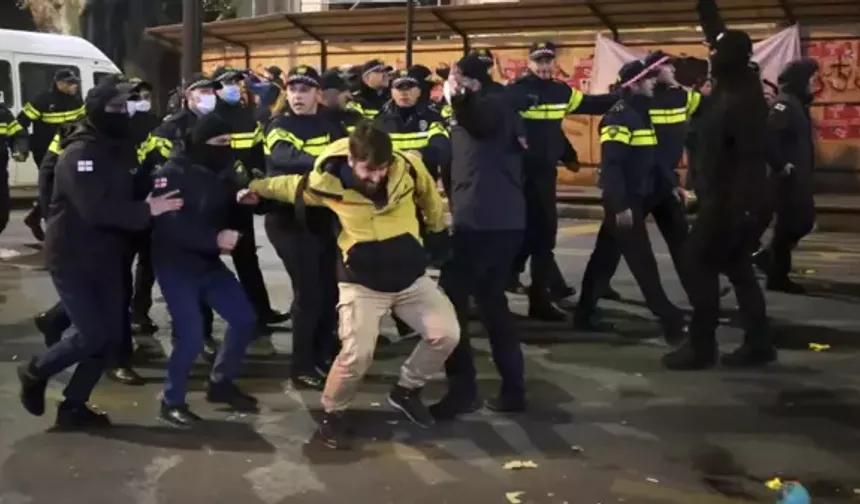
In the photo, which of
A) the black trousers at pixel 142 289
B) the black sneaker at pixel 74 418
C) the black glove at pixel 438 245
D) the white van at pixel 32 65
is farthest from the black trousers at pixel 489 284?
the white van at pixel 32 65

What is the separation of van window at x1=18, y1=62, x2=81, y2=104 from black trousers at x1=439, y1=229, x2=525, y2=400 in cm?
1422

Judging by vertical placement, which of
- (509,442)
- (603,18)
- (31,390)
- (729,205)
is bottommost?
(509,442)

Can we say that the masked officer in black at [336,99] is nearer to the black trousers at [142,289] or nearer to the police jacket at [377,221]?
the police jacket at [377,221]

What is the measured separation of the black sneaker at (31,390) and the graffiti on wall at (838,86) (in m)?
14.4

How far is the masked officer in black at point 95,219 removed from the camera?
5922 mm

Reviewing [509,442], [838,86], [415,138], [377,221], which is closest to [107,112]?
[377,221]

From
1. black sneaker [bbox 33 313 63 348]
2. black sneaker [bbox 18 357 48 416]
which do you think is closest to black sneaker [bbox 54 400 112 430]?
black sneaker [bbox 18 357 48 416]

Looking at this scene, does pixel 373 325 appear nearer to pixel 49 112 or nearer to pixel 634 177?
pixel 634 177

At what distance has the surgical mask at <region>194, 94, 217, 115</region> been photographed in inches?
286

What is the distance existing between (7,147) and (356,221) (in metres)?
6.71

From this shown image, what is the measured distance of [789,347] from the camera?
830cm

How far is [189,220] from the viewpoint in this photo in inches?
246

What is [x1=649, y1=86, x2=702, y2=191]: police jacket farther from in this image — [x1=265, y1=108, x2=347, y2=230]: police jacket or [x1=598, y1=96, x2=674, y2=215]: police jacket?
[x1=265, y1=108, x2=347, y2=230]: police jacket

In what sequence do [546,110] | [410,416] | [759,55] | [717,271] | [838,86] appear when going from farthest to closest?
[838,86], [759,55], [546,110], [717,271], [410,416]
